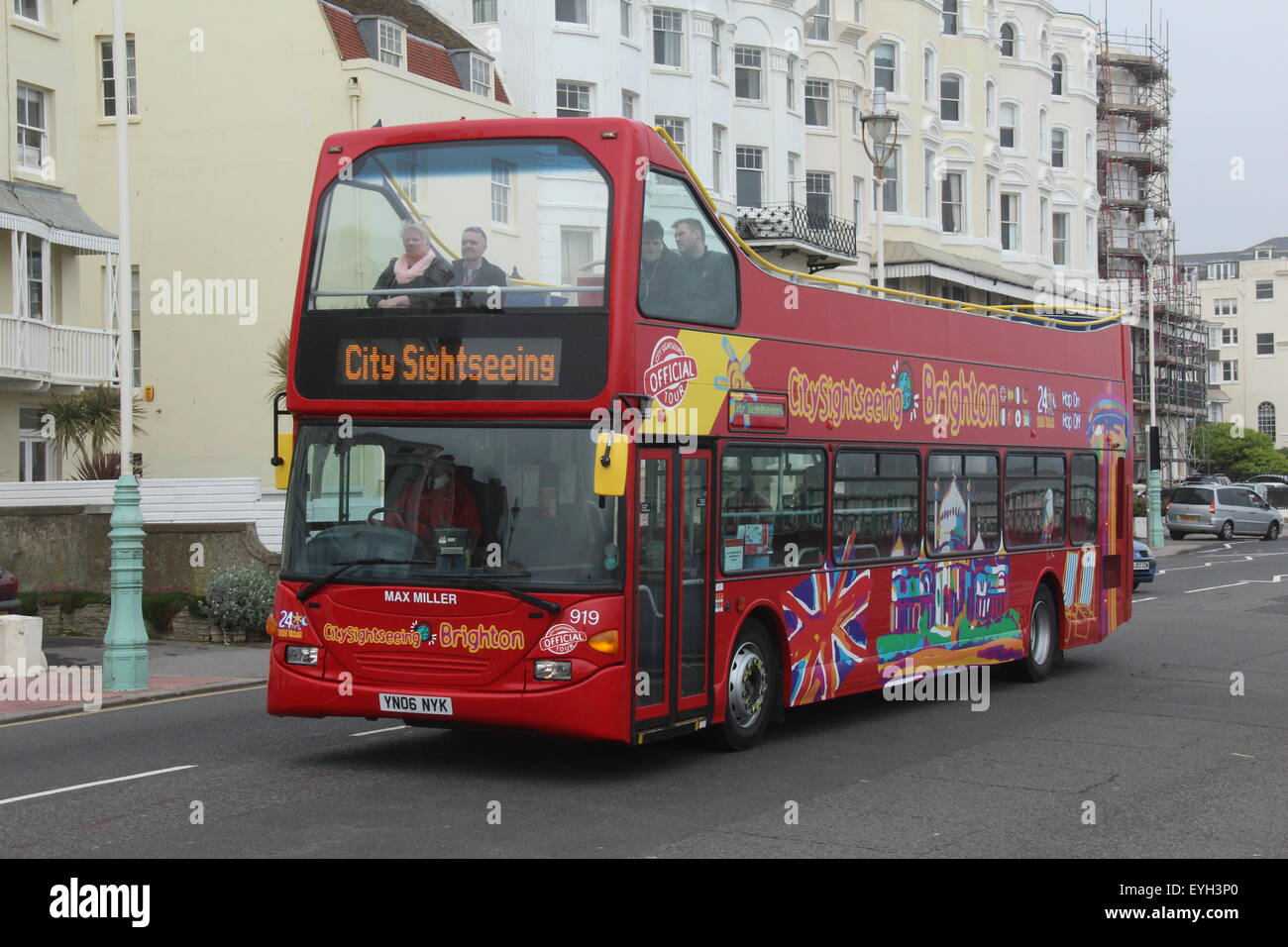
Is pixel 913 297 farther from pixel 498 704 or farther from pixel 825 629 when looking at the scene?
pixel 498 704

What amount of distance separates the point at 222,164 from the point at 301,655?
1036 inches

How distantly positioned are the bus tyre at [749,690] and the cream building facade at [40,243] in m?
19.9

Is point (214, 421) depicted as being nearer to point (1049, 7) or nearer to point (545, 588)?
point (545, 588)

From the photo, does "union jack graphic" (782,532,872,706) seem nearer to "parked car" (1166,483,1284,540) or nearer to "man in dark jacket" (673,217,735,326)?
"man in dark jacket" (673,217,735,326)

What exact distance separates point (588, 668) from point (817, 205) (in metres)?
39.7

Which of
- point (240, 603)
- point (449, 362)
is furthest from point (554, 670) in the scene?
point (240, 603)

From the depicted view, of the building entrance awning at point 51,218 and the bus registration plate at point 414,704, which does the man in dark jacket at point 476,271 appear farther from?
the building entrance awning at point 51,218

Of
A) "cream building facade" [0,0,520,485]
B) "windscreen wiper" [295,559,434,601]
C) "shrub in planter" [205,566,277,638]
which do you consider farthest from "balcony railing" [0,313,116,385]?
"windscreen wiper" [295,559,434,601]

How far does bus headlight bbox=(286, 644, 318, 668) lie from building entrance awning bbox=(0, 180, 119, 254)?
2003 cm

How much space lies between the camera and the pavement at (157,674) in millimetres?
15109

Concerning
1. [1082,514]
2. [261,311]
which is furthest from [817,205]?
[1082,514]

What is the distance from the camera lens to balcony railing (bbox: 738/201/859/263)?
4294 centimetres

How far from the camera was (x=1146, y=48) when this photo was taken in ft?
275

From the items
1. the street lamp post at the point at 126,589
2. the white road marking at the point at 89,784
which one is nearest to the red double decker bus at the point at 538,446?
the white road marking at the point at 89,784
